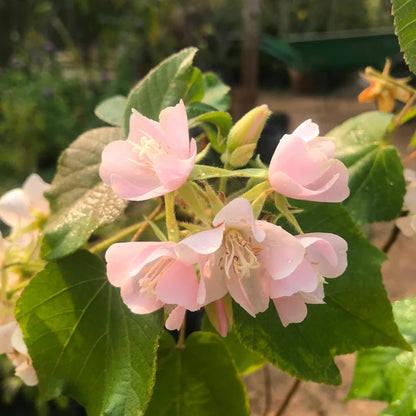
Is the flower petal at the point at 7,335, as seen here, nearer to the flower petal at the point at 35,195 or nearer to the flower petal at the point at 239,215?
the flower petal at the point at 35,195

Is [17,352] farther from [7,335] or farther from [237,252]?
[237,252]

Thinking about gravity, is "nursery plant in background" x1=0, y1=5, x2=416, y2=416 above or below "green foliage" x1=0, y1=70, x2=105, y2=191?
above

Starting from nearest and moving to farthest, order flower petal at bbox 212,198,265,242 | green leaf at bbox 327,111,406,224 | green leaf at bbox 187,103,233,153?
flower petal at bbox 212,198,265,242 → green leaf at bbox 187,103,233,153 → green leaf at bbox 327,111,406,224

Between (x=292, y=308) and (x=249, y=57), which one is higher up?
(x=292, y=308)

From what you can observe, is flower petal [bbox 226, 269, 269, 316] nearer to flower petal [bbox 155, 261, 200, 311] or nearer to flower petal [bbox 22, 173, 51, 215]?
flower petal [bbox 155, 261, 200, 311]

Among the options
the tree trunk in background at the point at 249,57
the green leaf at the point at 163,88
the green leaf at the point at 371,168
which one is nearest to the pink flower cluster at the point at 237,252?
the green leaf at the point at 163,88

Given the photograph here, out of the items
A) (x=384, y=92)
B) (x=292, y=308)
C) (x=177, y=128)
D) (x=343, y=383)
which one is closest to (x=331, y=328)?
(x=292, y=308)

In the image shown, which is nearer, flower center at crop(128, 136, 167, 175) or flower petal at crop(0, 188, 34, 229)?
flower center at crop(128, 136, 167, 175)

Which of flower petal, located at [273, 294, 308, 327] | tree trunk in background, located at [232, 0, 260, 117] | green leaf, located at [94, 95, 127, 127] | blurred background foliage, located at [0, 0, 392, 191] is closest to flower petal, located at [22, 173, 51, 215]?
green leaf, located at [94, 95, 127, 127]
